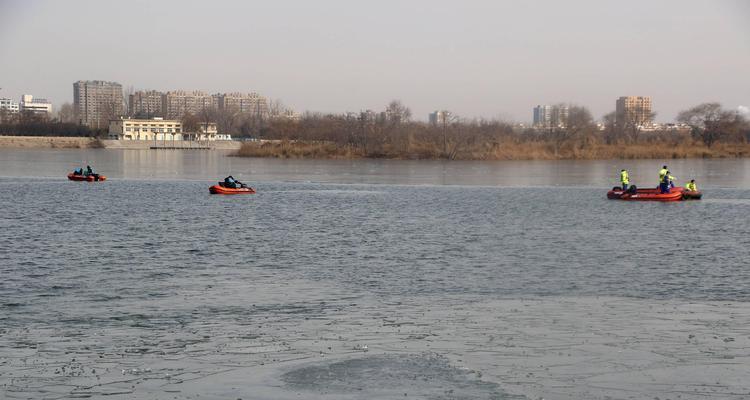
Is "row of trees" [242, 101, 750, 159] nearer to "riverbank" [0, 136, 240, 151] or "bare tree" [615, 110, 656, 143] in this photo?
"bare tree" [615, 110, 656, 143]

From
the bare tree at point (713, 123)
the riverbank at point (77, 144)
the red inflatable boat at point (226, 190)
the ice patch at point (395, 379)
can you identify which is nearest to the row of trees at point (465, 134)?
the bare tree at point (713, 123)

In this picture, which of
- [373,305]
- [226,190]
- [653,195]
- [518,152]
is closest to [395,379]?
[373,305]

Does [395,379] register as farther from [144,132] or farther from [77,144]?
[144,132]

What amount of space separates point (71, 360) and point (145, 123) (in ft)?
629

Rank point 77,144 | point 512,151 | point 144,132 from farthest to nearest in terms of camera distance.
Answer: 1. point 144,132
2. point 77,144
3. point 512,151

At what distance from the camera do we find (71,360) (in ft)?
39.4

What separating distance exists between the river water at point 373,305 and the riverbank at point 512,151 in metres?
62.8

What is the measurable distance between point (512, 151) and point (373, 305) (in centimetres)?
8158

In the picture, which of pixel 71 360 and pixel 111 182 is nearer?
pixel 71 360

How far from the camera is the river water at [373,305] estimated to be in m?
11.2

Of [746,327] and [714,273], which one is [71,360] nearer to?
[746,327]

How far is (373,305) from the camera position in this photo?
15.8 m

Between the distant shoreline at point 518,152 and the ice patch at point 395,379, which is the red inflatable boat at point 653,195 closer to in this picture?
the ice patch at point 395,379

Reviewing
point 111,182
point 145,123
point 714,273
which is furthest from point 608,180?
point 145,123
